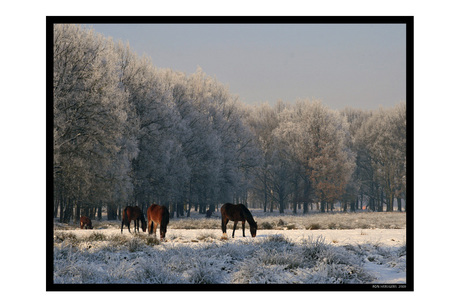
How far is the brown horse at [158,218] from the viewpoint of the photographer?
47.1 ft

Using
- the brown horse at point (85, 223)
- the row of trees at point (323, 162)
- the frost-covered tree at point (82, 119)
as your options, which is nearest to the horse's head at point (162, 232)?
the frost-covered tree at point (82, 119)

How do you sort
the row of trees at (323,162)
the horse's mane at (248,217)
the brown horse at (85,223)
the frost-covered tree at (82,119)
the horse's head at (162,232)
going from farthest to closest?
the row of trees at (323,162)
the brown horse at (85,223)
the horse's mane at (248,217)
the horse's head at (162,232)
the frost-covered tree at (82,119)

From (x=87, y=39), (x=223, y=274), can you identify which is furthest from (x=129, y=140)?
(x=223, y=274)

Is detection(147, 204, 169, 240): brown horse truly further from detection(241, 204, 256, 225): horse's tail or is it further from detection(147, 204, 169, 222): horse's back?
detection(241, 204, 256, 225): horse's tail

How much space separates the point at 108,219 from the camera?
933 inches

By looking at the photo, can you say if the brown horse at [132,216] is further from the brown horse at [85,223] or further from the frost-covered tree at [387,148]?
the frost-covered tree at [387,148]

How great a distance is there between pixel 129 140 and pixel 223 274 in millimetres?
14428

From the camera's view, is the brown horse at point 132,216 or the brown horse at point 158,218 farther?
the brown horse at point 132,216

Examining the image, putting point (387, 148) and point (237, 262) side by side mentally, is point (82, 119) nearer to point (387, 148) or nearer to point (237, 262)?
point (237, 262)

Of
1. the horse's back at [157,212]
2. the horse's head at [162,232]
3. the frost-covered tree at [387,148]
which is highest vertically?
the frost-covered tree at [387,148]

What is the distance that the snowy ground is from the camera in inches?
371

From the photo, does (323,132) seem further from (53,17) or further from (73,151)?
(53,17)

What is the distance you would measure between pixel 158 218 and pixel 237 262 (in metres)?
4.83

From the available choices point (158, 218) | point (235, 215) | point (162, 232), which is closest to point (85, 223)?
point (158, 218)
